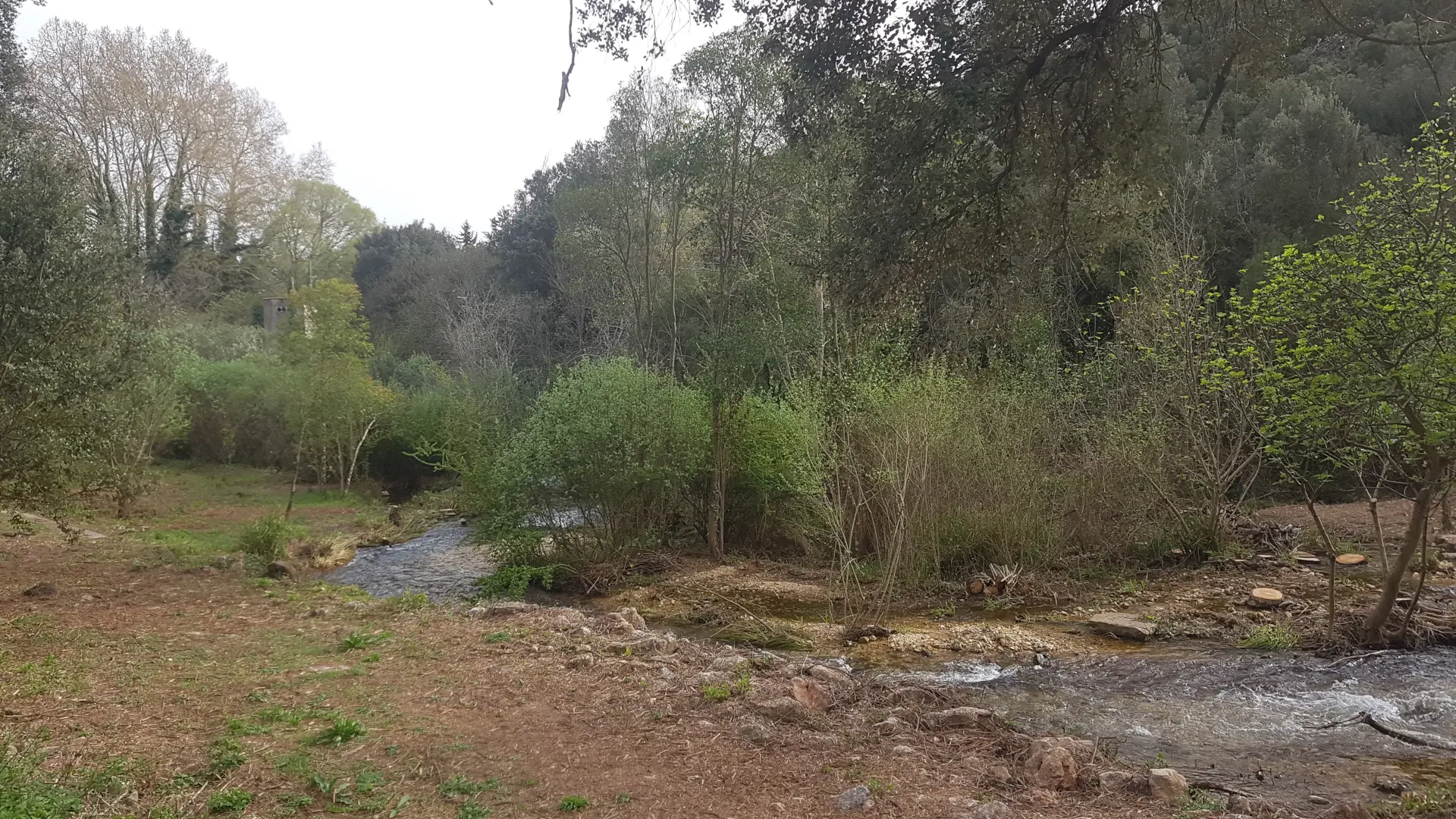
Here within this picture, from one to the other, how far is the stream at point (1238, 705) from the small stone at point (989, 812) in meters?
1.87

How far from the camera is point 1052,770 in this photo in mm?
5410

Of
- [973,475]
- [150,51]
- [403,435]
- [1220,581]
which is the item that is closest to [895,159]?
[973,475]

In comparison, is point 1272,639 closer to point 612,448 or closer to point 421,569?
point 612,448

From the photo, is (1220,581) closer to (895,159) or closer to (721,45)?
(895,159)

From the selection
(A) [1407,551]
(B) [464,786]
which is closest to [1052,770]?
(B) [464,786]

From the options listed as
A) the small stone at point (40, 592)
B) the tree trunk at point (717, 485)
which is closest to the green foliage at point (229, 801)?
the small stone at point (40, 592)

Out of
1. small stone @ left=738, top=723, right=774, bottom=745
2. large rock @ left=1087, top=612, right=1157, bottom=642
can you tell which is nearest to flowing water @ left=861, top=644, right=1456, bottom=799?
large rock @ left=1087, top=612, right=1157, bottom=642

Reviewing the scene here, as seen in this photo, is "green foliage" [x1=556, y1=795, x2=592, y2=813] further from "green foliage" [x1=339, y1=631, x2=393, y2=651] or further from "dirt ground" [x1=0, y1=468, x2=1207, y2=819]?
"green foliage" [x1=339, y1=631, x2=393, y2=651]

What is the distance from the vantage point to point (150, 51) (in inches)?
1256

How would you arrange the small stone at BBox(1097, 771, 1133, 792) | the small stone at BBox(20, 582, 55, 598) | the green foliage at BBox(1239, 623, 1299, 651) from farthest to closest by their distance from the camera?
the small stone at BBox(20, 582, 55, 598), the green foliage at BBox(1239, 623, 1299, 651), the small stone at BBox(1097, 771, 1133, 792)

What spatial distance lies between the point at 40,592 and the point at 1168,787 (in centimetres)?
1201

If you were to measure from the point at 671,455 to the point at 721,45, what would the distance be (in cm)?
773

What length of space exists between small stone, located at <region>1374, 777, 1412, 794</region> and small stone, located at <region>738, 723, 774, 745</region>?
4.08m

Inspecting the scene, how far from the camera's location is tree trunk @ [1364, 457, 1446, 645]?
26.1 ft
